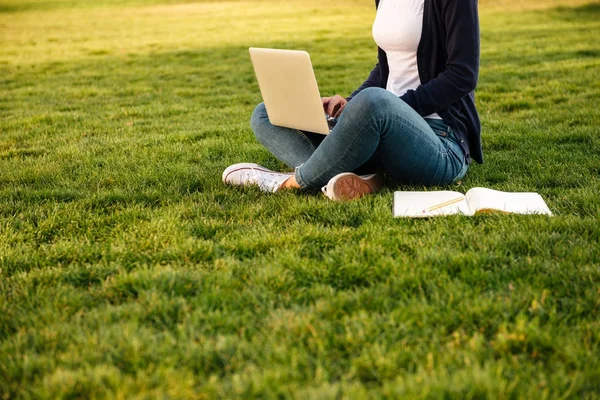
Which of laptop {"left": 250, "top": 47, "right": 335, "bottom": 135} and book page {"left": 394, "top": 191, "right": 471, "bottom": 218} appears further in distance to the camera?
laptop {"left": 250, "top": 47, "right": 335, "bottom": 135}

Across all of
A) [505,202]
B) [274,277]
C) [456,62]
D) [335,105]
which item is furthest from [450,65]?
[274,277]

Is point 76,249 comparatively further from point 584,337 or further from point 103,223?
point 584,337

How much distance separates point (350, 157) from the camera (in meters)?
3.56

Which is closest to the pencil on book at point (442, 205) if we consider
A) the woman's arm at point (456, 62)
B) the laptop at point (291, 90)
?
the woman's arm at point (456, 62)

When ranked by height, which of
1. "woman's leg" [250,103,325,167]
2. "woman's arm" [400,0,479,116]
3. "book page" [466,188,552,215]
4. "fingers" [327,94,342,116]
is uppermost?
"woman's arm" [400,0,479,116]

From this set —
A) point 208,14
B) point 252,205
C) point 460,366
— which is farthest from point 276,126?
point 208,14

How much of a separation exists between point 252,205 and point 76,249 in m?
1.03

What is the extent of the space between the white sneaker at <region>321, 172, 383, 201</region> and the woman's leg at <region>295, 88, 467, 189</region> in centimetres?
6

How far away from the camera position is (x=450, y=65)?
11.9 feet

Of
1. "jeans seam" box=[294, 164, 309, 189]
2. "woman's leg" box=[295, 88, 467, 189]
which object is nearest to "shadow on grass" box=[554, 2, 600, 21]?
"woman's leg" box=[295, 88, 467, 189]

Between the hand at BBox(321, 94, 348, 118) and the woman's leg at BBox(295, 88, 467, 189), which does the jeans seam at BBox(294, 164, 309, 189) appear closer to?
the woman's leg at BBox(295, 88, 467, 189)

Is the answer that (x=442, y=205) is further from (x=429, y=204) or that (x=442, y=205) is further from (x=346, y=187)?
(x=346, y=187)

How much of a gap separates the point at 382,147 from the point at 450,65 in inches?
24.3

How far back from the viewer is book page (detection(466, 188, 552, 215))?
3.29 m
